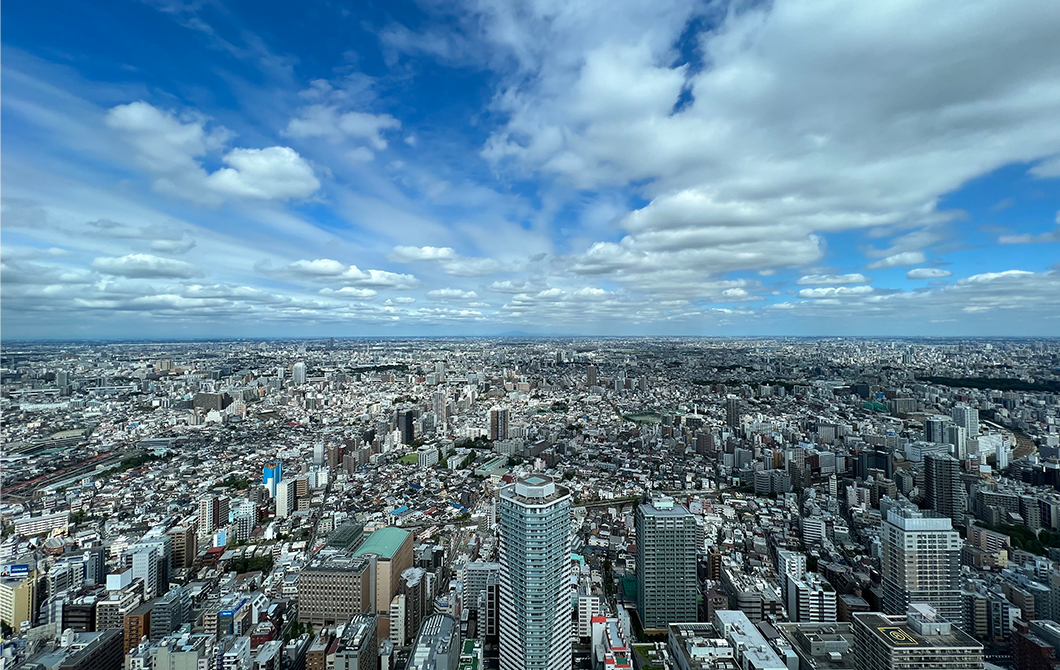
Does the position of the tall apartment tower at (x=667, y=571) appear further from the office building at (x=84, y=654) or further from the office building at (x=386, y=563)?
the office building at (x=84, y=654)

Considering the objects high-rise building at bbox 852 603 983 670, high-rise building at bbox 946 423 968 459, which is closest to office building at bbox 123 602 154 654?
high-rise building at bbox 852 603 983 670

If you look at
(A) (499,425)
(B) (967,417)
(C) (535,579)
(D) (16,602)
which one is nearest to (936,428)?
(B) (967,417)

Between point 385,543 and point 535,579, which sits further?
point 385,543

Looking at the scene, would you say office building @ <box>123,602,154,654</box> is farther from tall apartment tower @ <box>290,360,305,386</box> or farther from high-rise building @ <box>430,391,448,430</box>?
high-rise building @ <box>430,391,448,430</box>

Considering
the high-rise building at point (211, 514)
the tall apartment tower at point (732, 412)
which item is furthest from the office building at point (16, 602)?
the tall apartment tower at point (732, 412)

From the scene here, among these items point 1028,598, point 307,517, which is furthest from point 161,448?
point 1028,598

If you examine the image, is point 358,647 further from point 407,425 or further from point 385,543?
point 407,425

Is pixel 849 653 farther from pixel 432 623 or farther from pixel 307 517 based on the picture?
pixel 307 517
